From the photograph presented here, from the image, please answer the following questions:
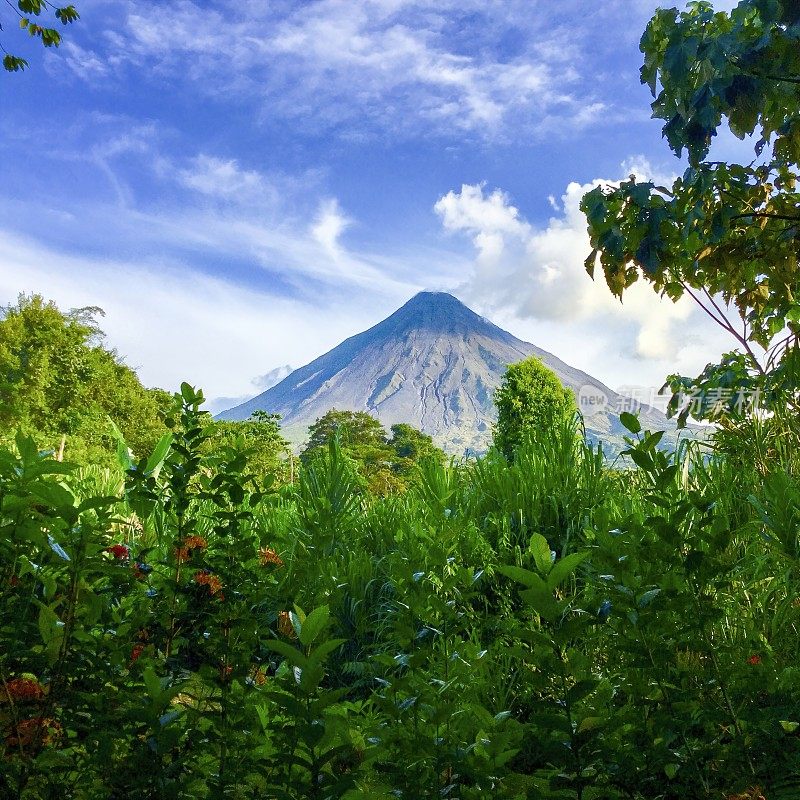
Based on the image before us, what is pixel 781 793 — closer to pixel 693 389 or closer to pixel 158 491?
pixel 158 491

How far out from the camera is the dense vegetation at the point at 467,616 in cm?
120

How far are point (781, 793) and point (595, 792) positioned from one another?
0.39 metres

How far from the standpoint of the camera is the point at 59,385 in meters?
24.4

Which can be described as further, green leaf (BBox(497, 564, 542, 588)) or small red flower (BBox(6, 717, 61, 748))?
small red flower (BBox(6, 717, 61, 748))

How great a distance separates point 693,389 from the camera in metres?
6.21

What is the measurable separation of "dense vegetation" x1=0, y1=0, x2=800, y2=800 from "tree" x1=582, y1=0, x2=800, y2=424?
0.02 metres

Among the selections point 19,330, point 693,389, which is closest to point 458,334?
point 19,330

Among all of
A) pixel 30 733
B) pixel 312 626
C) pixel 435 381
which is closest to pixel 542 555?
pixel 312 626

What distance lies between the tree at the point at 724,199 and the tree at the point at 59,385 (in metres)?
19.4

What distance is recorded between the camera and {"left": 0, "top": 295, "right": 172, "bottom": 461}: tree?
22609 millimetres

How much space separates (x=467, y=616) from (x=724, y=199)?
3.12m

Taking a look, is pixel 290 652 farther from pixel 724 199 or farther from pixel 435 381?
pixel 435 381

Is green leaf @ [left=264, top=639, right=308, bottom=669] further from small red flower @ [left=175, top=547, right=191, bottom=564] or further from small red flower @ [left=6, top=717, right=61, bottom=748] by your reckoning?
small red flower @ [left=175, top=547, right=191, bottom=564]

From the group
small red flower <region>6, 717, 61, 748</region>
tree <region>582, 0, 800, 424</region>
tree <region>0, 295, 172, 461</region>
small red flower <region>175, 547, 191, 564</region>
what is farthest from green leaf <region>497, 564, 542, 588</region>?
tree <region>0, 295, 172, 461</region>
